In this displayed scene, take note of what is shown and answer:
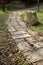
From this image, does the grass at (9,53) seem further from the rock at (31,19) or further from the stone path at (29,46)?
the rock at (31,19)

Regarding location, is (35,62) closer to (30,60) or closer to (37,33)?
(30,60)

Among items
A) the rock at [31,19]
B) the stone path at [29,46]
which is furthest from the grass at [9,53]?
the rock at [31,19]

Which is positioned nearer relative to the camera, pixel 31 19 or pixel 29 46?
pixel 29 46

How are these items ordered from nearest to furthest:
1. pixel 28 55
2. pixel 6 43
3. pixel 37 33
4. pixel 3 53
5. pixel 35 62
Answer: pixel 35 62
pixel 28 55
pixel 3 53
pixel 6 43
pixel 37 33

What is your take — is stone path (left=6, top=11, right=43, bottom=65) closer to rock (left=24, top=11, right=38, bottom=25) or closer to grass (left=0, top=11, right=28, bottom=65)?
grass (left=0, top=11, right=28, bottom=65)

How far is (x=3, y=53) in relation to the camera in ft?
15.7

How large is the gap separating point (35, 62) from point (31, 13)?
14.1 feet

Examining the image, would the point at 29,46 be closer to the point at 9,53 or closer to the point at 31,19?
the point at 9,53

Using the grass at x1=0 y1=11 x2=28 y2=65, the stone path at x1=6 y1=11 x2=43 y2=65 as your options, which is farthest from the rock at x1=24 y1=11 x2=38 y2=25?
the grass at x1=0 y1=11 x2=28 y2=65

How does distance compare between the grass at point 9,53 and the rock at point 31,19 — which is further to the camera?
the rock at point 31,19

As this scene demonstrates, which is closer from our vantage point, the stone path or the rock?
the stone path

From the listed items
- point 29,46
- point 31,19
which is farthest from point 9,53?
point 31,19

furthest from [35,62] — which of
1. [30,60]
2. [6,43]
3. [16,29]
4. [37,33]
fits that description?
[16,29]

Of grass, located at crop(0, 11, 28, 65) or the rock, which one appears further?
the rock
